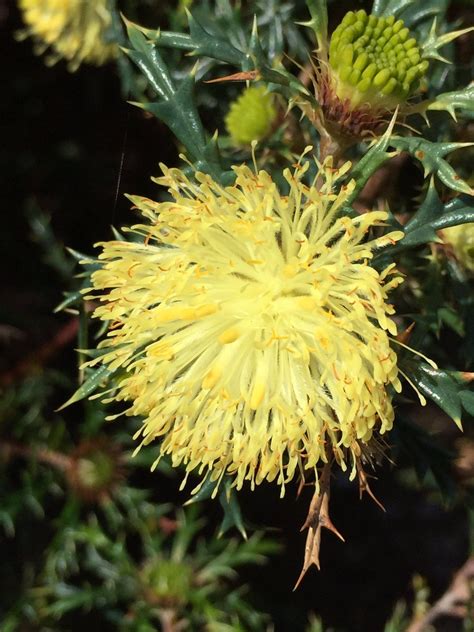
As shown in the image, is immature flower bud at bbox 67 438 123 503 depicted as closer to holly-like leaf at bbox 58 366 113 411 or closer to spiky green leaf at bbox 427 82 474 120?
holly-like leaf at bbox 58 366 113 411

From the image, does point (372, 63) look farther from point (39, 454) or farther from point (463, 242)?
point (39, 454)

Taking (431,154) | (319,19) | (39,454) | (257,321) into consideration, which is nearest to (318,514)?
(257,321)

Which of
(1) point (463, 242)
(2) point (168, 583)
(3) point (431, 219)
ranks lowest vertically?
(2) point (168, 583)

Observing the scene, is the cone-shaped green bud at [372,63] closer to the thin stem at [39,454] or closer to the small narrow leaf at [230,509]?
the small narrow leaf at [230,509]

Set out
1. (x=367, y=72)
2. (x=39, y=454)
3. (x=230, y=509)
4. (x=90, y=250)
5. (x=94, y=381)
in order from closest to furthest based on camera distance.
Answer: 1. (x=367, y=72)
2. (x=94, y=381)
3. (x=230, y=509)
4. (x=39, y=454)
5. (x=90, y=250)

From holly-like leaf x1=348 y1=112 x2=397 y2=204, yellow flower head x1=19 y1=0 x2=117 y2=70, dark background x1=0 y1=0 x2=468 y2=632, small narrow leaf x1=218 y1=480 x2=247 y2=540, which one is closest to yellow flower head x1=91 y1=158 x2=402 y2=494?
holly-like leaf x1=348 y1=112 x2=397 y2=204

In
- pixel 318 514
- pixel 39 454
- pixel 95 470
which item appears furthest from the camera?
pixel 39 454

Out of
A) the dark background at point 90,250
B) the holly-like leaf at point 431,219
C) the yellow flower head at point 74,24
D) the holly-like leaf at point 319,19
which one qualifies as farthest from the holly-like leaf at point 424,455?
the yellow flower head at point 74,24

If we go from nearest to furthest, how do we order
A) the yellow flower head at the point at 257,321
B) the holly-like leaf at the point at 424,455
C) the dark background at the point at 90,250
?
the yellow flower head at the point at 257,321 → the holly-like leaf at the point at 424,455 → the dark background at the point at 90,250
